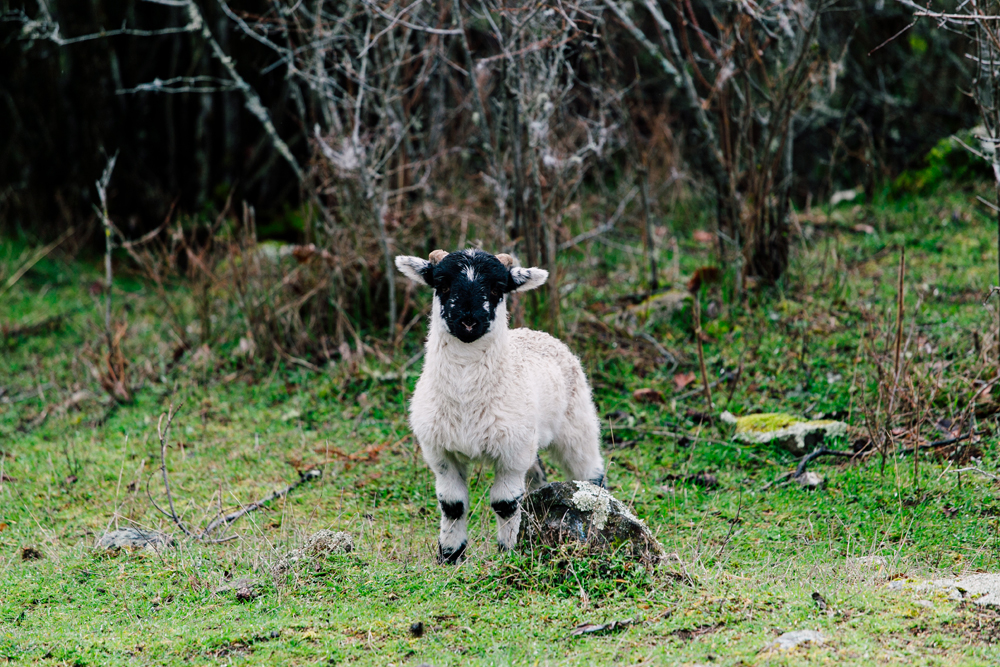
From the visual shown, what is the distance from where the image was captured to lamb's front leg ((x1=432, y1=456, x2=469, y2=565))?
5375 millimetres

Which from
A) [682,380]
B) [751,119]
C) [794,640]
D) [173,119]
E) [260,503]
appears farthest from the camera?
[173,119]

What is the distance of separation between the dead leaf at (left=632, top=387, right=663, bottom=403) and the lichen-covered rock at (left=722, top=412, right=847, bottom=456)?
2.66 feet

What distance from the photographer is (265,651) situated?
4.08m

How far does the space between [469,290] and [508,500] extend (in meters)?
1.20

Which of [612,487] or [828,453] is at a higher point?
[828,453]

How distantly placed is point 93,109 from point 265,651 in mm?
10856

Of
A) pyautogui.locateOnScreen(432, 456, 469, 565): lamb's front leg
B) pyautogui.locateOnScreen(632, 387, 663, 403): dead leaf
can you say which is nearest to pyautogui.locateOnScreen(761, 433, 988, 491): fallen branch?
pyautogui.locateOnScreen(632, 387, 663, 403): dead leaf

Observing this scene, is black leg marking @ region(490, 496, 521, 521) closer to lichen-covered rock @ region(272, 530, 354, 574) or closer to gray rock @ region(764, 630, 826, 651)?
lichen-covered rock @ region(272, 530, 354, 574)

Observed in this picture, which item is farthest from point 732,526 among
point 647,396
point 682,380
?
point 682,380

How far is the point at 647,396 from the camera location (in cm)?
791

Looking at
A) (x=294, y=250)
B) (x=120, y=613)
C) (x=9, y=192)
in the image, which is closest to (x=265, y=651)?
(x=120, y=613)

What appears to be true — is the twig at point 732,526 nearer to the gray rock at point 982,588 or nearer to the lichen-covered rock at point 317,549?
the gray rock at point 982,588

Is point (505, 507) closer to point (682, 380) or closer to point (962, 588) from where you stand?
point (962, 588)

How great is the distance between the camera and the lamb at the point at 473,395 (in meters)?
5.23
